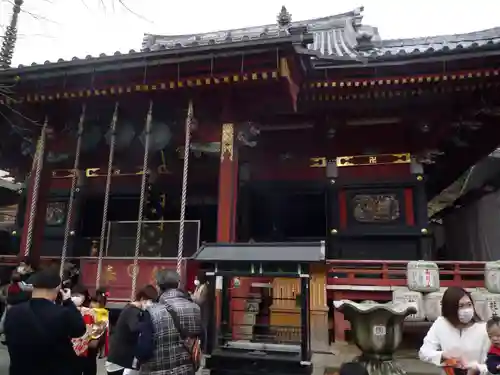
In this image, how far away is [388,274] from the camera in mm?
8039

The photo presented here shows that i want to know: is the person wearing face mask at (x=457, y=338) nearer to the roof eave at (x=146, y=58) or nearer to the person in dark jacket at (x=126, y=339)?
the person in dark jacket at (x=126, y=339)

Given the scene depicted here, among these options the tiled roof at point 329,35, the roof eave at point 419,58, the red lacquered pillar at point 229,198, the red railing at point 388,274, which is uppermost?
the tiled roof at point 329,35

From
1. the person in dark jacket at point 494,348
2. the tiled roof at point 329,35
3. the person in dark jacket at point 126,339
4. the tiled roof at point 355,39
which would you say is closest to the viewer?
the person in dark jacket at point 494,348

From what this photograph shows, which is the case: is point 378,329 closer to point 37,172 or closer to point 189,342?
point 189,342

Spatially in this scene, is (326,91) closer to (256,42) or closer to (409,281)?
(256,42)

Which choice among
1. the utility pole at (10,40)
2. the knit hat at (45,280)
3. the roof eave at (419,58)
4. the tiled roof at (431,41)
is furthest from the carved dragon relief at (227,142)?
the tiled roof at (431,41)

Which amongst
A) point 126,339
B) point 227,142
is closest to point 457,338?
point 126,339

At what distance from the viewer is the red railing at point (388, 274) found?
25.6 ft

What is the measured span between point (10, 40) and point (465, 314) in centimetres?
708

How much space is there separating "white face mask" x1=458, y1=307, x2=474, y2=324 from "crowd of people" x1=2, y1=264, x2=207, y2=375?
6.94 ft

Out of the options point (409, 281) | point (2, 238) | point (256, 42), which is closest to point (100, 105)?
point (256, 42)

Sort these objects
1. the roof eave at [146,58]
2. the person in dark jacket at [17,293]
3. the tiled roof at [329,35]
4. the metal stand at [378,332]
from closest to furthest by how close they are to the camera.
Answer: the person in dark jacket at [17,293]
the metal stand at [378,332]
the roof eave at [146,58]
the tiled roof at [329,35]

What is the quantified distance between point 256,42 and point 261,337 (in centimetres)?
466

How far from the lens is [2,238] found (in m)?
14.7
